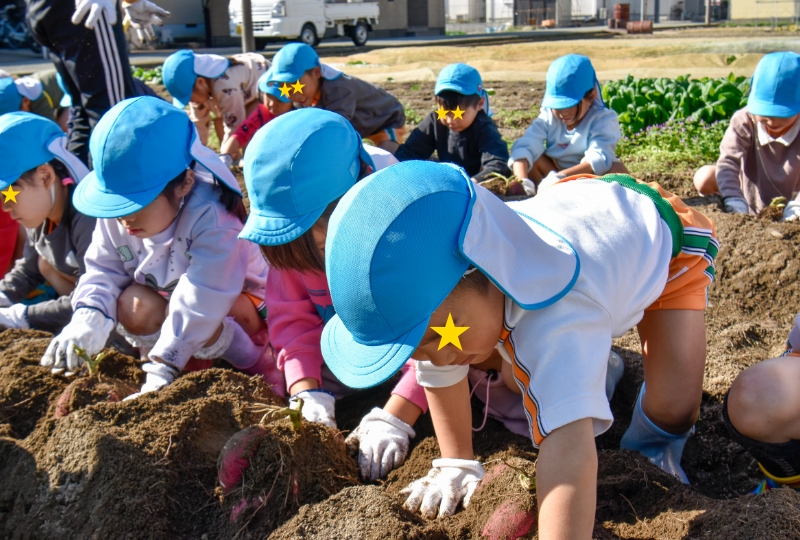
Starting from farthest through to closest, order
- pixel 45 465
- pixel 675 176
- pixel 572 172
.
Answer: pixel 675 176 → pixel 572 172 → pixel 45 465

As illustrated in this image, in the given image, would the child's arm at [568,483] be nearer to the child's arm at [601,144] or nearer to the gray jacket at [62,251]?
the gray jacket at [62,251]

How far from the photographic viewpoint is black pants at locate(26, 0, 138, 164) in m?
4.10

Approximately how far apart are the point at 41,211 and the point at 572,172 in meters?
2.92

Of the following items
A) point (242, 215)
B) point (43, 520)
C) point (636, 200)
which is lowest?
point (43, 520)

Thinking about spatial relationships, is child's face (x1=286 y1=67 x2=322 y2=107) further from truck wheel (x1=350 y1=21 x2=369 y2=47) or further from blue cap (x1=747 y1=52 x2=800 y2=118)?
truck wheel (x1=350 y1=21 x2=369 y2=47)

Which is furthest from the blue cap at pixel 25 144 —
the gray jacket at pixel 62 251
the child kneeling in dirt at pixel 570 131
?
the child kneeling in dirt at pixel 570 131

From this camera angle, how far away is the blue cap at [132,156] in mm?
2439

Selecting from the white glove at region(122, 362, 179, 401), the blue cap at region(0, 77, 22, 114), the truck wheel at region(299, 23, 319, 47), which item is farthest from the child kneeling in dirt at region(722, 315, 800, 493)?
the truck wheel at region(299, 23, 319, 47)

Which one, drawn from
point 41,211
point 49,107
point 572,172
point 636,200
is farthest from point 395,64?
point 636,200

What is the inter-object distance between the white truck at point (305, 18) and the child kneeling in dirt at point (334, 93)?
12.7m

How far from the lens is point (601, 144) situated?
445 centimetres

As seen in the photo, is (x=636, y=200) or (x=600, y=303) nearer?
(x=600, y=303)

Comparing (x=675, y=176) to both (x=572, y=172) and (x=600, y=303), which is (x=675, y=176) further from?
(x=600, y=303)

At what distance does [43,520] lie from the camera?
197 centimetres
